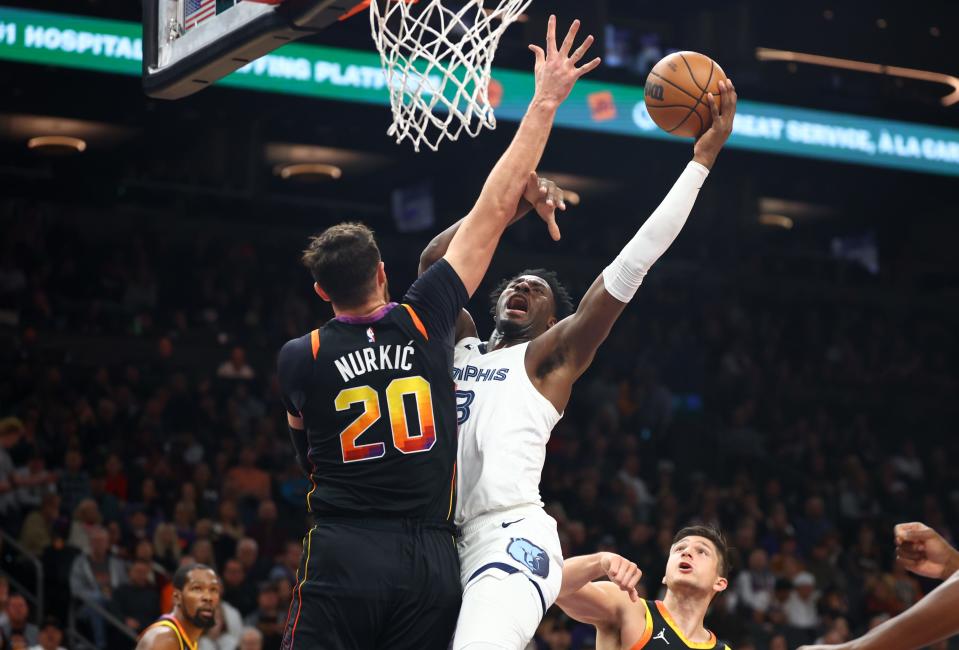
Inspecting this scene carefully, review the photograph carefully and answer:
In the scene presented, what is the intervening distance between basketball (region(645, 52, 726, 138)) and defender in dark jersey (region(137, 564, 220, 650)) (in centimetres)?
332

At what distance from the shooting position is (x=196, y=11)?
4.67 m

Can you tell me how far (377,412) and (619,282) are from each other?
900mm

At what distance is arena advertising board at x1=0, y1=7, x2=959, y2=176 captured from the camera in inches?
470

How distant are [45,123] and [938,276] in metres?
14.0

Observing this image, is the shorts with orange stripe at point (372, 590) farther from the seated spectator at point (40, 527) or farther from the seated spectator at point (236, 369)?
the seated spectator at point (236, 369)

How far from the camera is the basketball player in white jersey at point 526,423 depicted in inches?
156

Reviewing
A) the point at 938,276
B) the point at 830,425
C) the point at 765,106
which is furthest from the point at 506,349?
the point at 938,276

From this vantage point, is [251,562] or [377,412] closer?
[377,412]

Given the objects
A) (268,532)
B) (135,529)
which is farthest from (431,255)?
(268,532)

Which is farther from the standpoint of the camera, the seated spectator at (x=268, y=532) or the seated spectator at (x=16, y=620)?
the seated spectator at (x=268, y=532)

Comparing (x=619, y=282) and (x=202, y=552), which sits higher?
(x=619, y=282)

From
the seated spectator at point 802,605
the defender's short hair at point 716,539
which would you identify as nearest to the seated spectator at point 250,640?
the defender's short hair at point 716,539

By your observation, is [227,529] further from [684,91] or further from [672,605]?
[684,91]

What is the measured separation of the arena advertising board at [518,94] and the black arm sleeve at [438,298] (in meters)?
7.37
